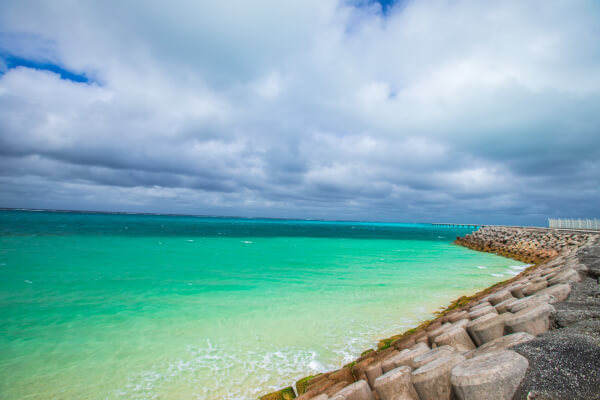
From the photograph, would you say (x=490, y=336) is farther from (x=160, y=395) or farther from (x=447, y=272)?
(x=447, y=272)

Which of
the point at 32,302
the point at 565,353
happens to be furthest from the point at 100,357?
the point at 565,353

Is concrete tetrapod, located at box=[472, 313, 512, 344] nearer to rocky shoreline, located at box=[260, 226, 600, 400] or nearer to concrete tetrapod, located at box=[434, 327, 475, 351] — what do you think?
rocky shoreline, located at box=[260, 226, 600, 400]

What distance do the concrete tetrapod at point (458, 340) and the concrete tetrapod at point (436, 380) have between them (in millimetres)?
1398

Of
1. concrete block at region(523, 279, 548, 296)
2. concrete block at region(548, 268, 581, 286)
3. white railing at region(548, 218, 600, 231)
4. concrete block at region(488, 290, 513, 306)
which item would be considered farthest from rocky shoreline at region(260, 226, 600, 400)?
white railing at region(548, 218, 600, 231)

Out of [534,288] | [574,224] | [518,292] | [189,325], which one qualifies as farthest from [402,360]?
[574,224]

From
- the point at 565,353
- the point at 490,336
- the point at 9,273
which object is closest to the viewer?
the point at 565,353

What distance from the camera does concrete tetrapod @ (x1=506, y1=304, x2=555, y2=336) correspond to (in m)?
3.92

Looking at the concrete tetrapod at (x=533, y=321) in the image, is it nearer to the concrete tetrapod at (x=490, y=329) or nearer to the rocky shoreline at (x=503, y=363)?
the rocky shoreline at (x=503, y=363)

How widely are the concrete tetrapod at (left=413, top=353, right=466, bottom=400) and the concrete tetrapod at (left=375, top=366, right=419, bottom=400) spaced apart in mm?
94

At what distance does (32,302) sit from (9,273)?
7.79 meters

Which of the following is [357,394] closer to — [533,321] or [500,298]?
[533,321]

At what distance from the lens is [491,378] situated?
2607 mm

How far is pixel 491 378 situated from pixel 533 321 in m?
2.01

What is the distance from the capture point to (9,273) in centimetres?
1617
